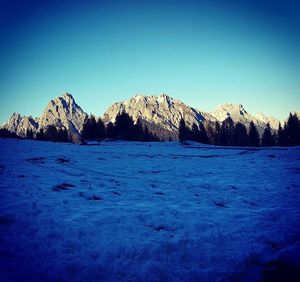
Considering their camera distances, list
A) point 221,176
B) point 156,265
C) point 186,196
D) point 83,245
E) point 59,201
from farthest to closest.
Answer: point 221,176 < point 186,196 < point 59,201 < point 83,245 < point 156,265

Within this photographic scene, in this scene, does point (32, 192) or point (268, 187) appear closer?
point (32, 192)

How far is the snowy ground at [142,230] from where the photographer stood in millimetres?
5844

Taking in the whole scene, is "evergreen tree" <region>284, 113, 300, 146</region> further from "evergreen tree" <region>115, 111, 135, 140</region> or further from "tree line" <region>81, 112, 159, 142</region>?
"evergreen tree" <region>115, 111, 135, 140</region>

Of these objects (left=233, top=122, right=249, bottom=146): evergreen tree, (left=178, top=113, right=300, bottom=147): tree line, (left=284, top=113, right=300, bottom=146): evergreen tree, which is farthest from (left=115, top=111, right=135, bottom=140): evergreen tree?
(left=284, top=113, right=300, bottom=146): evergreen tree

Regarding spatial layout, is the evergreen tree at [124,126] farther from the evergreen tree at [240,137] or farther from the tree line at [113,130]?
the evergreen tree at [240,137]

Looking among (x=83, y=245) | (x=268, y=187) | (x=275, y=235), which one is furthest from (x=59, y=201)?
(x=268, y=187)

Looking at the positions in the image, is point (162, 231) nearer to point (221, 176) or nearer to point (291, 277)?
point (291, 277)

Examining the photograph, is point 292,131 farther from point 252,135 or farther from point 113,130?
point 113,130

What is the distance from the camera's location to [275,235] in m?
7.39

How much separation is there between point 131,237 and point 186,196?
4738mm

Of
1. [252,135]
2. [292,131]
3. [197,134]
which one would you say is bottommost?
[252,135]

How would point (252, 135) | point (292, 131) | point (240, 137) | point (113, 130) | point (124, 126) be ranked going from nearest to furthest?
point (292, 131) < point (252, 135) < point (124, 126) < point (113, 130) < point (240, 137)

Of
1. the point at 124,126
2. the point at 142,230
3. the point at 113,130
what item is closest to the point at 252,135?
the point at 124,126

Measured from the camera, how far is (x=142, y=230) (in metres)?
7.66
